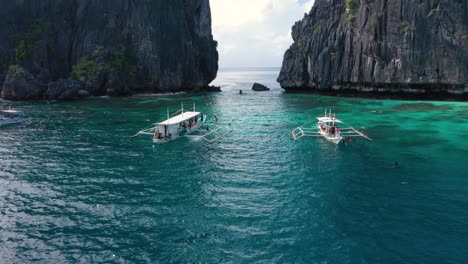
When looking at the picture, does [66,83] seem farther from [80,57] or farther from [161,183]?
[161,183]

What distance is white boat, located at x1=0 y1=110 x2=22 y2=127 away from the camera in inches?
2543

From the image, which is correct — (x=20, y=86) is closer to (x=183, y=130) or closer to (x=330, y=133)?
(x=183, y=130)

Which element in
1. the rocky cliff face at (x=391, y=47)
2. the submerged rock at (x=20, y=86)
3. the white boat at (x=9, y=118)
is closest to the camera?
the white boat at (x=9, y=118)

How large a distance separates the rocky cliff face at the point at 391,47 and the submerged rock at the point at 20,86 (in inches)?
3749

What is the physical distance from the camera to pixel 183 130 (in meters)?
59.2

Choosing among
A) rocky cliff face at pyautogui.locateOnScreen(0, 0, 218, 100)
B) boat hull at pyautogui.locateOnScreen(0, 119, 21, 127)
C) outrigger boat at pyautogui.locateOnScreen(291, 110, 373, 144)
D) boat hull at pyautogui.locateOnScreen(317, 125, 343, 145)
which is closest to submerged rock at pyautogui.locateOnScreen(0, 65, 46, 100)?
rocky cliff face at pyautogui.locateOnScreen(0, 0, 218, 100)

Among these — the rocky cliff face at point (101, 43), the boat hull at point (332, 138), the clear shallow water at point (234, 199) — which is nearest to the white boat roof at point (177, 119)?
the clear shallow water at point (234, 199)

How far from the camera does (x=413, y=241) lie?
22406 millimetres

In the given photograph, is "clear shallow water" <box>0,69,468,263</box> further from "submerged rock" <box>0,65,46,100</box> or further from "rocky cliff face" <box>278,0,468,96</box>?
"submerged rock" <box>0,65,46,100</box>

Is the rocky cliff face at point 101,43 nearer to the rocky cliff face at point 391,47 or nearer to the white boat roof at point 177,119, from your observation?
the rocky cliff face at point 391,47

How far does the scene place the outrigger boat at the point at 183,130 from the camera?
52031mm

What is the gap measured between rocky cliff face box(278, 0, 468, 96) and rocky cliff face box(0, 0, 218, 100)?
5449 cm

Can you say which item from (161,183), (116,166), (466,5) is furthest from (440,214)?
(466,5)

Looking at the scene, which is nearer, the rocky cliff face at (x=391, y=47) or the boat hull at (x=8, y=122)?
the boat hull at (x=8, y=122)
